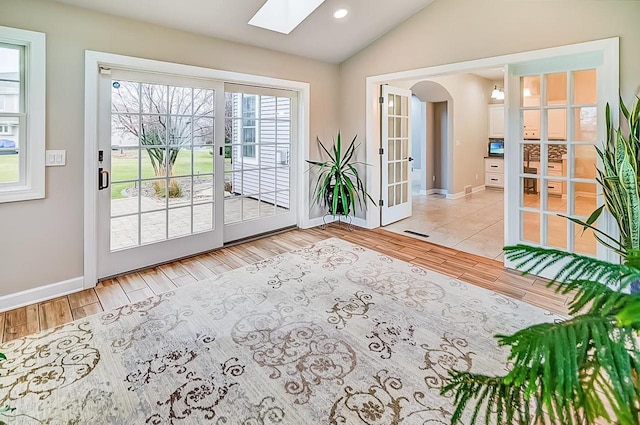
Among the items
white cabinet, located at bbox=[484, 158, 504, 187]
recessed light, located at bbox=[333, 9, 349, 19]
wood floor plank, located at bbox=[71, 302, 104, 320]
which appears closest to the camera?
wood floor plank, located at bbox=[71, 302, 104, 320]

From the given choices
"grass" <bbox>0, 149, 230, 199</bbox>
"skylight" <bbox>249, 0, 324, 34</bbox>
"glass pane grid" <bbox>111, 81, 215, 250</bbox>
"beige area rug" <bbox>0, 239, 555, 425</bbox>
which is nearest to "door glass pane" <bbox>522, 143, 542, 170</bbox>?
"beige area rug" <bbox>0, 239, 555, 425</bbox>

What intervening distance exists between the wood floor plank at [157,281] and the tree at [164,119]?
33.1 inches

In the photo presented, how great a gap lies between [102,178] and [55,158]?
0.40 metres

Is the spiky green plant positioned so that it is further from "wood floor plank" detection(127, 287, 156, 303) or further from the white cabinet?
the white cabinet

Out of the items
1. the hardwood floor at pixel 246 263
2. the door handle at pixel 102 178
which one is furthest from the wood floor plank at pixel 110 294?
the door handle at pixel 102 178

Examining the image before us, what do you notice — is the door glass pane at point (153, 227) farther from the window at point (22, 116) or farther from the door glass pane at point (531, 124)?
the door glass pane at point (531, 124)

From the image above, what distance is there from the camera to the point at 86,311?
9.13 feet

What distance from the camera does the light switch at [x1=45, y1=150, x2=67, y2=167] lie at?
2902 mm

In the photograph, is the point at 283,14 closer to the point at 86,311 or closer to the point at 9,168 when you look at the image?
the point at 9,168

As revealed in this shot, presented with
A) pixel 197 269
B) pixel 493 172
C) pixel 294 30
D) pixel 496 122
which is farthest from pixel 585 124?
pixel 496 122

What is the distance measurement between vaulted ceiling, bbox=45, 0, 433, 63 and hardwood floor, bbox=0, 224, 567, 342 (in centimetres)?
245

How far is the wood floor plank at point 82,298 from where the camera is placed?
290 centimetres

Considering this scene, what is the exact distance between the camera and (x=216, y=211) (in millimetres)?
4188

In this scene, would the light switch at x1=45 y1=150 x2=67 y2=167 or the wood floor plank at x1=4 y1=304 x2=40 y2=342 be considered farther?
the light switch at x1=45 y1=150 x2=67 y2=167
